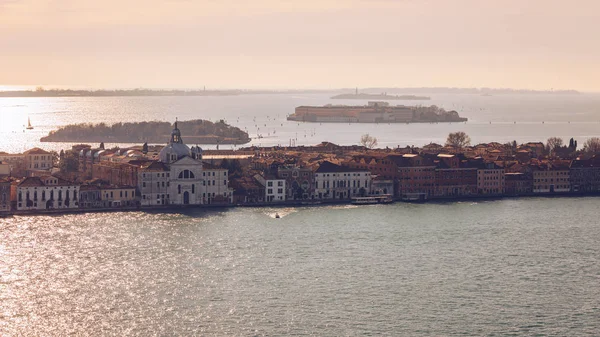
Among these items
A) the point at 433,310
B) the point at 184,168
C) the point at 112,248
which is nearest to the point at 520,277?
the point at 433,310

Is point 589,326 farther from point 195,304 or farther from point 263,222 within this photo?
point 263,222

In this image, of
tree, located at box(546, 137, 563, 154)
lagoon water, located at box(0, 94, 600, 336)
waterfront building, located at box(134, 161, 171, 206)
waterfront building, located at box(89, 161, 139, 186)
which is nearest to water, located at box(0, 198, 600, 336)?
lagoon water, located at box(0, 94, 600, 336)

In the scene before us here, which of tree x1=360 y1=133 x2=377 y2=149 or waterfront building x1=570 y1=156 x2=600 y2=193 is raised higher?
tree x1=360 y1=133 x2=377 y2=149

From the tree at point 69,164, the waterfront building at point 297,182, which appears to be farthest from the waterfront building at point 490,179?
the tree at point 69,164

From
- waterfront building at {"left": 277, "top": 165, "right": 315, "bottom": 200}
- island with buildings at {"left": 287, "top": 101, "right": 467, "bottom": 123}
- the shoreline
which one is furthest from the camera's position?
island with buildings at {"left": 287, "top": 101, "right": 467, "bottom": 123}

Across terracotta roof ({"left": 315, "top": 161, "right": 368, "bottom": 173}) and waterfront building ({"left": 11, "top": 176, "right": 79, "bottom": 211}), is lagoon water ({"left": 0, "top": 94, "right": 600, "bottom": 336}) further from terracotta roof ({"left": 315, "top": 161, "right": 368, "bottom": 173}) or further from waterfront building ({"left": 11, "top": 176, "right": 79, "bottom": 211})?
terracotta roof ({"left": 315, "top": 161, "right": 368, "bottom": 173})

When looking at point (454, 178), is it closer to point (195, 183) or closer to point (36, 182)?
point (195, 183)

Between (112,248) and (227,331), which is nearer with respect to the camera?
(227,331)
